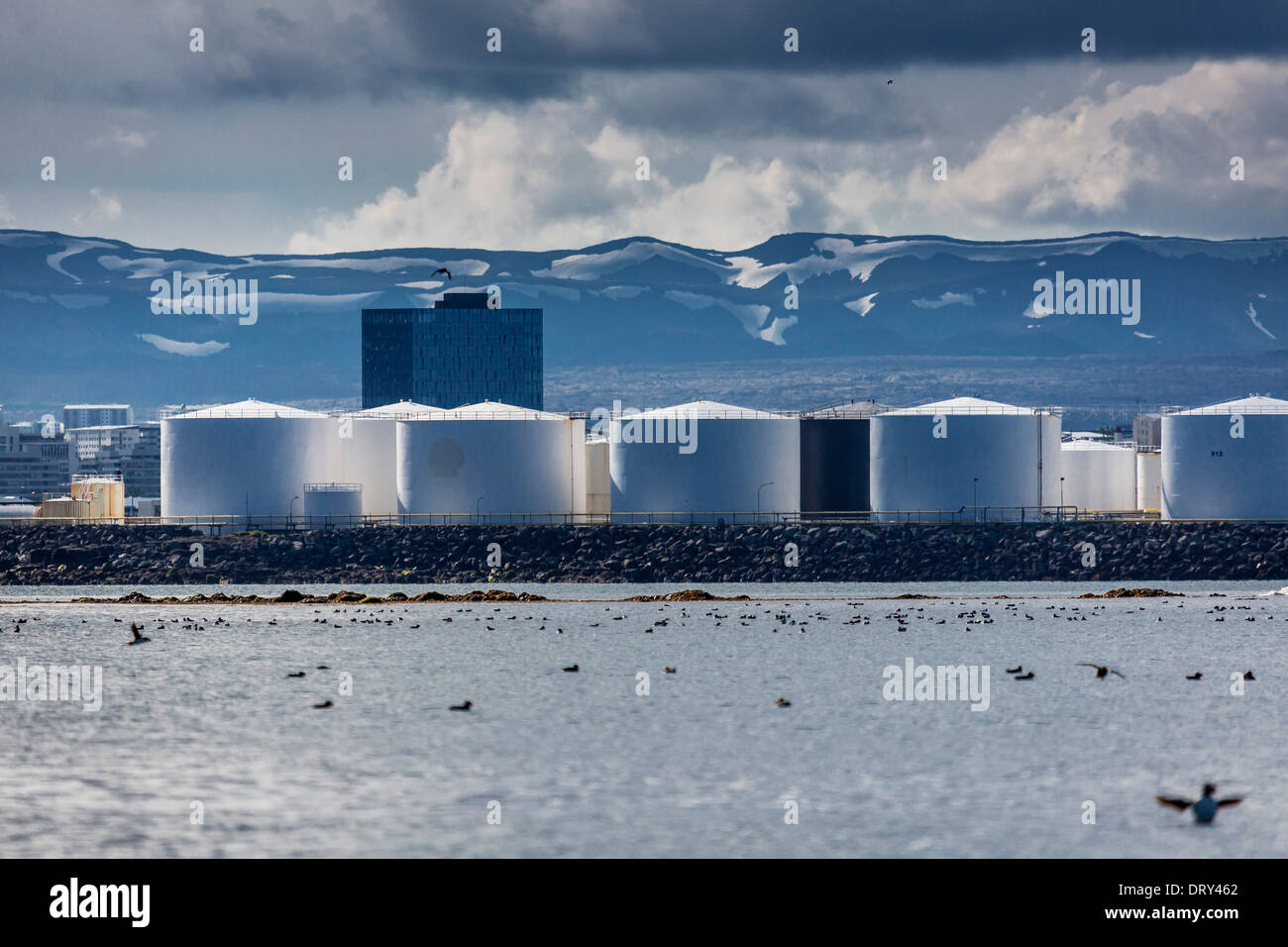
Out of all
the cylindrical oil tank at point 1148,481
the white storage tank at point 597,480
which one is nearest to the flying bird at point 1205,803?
the white storage tank at point 597,480

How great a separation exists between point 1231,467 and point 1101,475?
2134cm

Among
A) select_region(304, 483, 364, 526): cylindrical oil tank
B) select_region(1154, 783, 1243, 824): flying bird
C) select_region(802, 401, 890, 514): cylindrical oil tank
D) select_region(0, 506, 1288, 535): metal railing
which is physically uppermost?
select_region(802, 401, 890, 514): cylindrical oil tank

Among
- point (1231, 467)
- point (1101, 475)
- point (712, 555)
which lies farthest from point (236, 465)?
point (1101, 475)

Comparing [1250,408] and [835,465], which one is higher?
[1250,408]

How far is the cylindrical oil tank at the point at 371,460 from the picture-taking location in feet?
384

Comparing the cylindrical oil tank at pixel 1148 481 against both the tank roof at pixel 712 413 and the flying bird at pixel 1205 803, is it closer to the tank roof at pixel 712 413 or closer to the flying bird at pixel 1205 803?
the tank roof at pixel 712 413

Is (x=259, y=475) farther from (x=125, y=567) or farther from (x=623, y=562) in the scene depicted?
(x=623, y=562)

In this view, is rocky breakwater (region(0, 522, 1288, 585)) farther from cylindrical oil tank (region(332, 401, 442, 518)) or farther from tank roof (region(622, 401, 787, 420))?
cylindrical oil tank (region(332, 401, 442, 518))

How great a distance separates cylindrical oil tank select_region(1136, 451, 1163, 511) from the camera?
127 meters

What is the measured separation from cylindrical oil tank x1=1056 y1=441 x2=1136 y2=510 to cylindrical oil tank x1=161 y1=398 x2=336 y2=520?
5322 cm

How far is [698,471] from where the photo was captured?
359ft

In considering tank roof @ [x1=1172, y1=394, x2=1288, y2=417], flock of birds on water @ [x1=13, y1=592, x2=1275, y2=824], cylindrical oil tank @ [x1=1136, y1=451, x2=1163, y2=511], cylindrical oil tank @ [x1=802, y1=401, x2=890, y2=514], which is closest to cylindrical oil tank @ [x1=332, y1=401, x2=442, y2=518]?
cylindrical oil tank @ [x1=802, y1=401, x2=890, y2=514]

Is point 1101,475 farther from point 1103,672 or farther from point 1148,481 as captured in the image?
point 1103,672

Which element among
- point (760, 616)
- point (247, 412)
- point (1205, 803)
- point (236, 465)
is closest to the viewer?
point (1205, 803)
